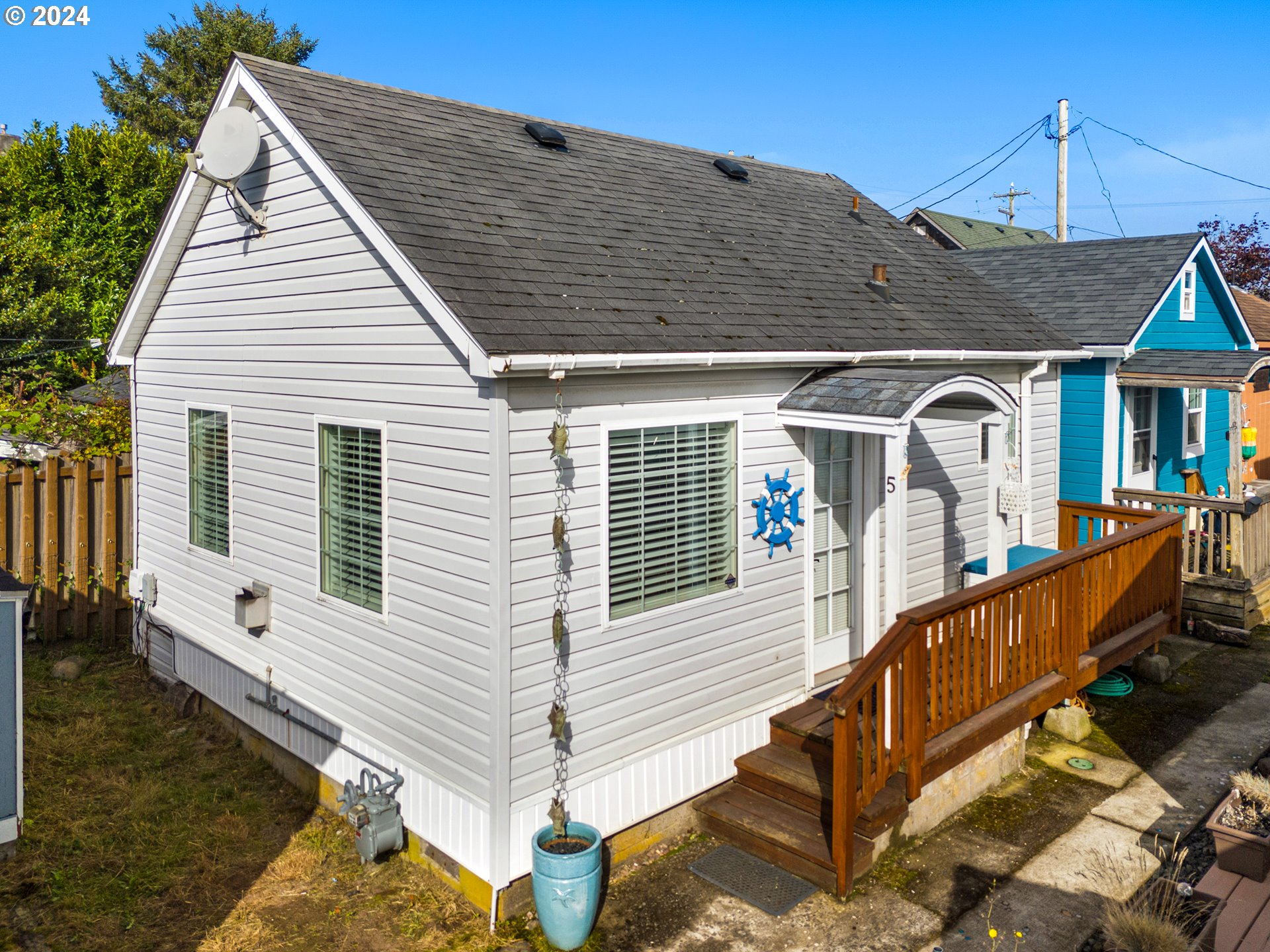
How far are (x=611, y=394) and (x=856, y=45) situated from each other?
23723 millimetres

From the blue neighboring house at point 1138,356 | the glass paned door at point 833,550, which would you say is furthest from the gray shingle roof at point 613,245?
the blue neighboring house at point 1138,356

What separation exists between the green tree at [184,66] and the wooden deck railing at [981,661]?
107 feet

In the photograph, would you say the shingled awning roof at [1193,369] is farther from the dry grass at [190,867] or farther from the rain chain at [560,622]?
the dry grass at [190,867]

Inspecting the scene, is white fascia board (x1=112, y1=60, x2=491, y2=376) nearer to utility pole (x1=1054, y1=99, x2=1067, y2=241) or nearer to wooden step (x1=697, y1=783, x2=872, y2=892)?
wooden step (x1=697, y1=783, x2=872, y2=892)

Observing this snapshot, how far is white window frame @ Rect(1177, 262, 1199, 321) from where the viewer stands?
43.0 feet

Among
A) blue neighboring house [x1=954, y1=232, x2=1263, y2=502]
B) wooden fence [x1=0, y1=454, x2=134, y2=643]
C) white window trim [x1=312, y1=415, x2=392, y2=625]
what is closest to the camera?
white window trim [x1=312, y1=415, x2=392, y2=625]

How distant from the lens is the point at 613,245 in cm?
699

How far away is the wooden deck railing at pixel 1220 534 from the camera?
10359 millimetres

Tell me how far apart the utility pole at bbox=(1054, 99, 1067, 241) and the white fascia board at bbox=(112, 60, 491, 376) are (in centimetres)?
1995

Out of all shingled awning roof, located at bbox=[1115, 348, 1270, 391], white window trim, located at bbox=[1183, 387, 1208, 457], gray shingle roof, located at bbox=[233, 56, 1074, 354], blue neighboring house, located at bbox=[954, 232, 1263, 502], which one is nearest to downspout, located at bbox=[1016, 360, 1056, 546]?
gray shingle roof, located at bbox=[233, 56, 1074, 354]

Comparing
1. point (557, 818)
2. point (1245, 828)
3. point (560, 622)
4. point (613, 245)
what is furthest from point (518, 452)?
point (1245, 828)

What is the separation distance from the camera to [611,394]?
584 cm

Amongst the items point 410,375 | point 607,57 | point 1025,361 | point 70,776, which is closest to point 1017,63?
point 607,57

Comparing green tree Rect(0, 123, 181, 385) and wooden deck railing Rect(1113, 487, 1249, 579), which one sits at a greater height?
green tree Rect(0, 123, 181, 385)
